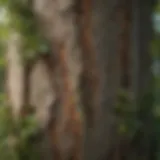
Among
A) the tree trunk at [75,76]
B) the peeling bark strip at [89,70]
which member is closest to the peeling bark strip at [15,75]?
the tree trunk at [75,76]

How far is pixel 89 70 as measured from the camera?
39.2 inches

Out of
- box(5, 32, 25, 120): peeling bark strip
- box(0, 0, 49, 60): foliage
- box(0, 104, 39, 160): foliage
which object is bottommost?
box(0, 104, 39, 160): foliage

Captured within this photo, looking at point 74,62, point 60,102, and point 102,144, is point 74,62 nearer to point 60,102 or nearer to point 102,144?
point 60,102

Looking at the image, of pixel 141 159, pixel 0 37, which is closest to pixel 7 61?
pixel 0 37

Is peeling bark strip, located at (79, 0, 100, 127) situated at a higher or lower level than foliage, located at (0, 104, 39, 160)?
higher

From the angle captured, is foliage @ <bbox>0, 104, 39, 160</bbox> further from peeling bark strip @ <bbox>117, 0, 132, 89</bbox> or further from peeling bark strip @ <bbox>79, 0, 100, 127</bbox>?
peeling bark strip @ <bbox>117, 0, 132, 89</bbox>

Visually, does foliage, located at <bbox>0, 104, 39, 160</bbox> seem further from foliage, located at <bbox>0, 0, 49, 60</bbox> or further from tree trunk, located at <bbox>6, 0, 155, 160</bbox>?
foliage, located at <bbox>0, 0, 49, 60</bbox>

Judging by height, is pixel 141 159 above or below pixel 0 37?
below

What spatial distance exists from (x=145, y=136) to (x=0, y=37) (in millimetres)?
424

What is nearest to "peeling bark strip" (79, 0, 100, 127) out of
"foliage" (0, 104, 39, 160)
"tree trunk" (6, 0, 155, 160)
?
"tree trunk" (6, 0, 155, 160)

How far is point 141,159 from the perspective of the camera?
43.5 inches

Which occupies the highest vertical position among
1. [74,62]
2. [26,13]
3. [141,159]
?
[26,13]

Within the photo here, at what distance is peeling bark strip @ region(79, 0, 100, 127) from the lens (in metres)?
0.98

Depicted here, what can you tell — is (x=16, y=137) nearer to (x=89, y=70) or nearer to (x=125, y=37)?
(x=89, y=70)
